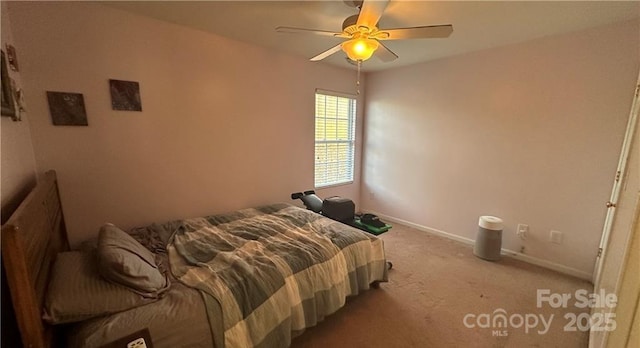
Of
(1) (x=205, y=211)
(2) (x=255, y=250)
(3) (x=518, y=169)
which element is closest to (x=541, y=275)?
(3) (x=518, y=169)

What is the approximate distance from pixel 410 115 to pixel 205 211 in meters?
3.04

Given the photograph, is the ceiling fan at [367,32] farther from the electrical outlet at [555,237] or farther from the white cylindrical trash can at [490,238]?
the electrical outlet at [555,237]

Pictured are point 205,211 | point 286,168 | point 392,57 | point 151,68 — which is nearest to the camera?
point 392,57

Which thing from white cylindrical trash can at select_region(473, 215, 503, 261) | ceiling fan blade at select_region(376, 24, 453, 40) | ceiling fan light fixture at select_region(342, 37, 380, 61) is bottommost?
white cylindrical trash can at select_region(473, 215, 503, 261)

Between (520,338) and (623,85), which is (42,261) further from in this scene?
(623,85)

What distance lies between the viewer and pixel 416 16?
2.04 metres

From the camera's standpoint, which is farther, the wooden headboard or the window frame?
the window frame

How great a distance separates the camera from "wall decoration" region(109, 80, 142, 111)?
210 cm

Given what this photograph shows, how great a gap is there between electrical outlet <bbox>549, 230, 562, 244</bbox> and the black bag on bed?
2129mm

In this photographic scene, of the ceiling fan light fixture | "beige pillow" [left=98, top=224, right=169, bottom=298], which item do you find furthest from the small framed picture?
the ceiling fan light fixture

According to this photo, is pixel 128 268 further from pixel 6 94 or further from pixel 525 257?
pixel 525 257

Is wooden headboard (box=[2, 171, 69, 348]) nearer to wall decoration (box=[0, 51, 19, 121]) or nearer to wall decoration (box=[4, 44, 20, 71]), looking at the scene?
wall decoration (box=[0, 51, 19, 121])

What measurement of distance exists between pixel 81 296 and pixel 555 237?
3897 millimetres

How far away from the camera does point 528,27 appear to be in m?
2.26
